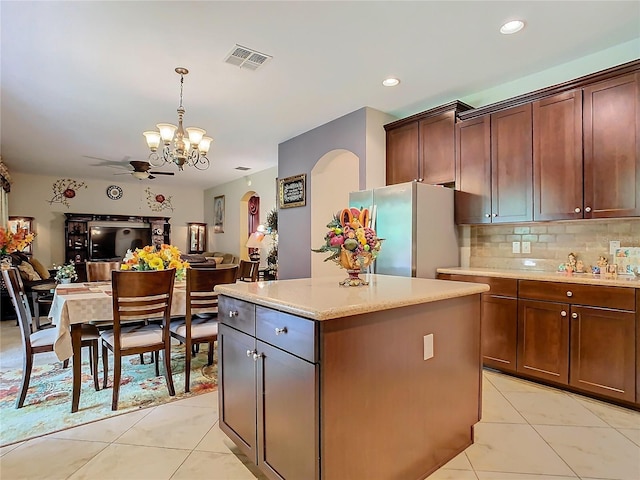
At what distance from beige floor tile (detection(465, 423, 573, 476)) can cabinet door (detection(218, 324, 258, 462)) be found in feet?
3.90

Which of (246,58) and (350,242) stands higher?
(246,58)

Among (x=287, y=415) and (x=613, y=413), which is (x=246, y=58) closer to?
(x=287, y=415)

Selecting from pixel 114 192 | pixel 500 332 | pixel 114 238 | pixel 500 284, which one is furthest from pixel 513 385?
pixel 114 192

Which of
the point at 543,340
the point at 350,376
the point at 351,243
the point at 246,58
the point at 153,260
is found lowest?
the point at 543,340

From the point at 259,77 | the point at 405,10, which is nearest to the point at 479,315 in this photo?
the point at 405,10

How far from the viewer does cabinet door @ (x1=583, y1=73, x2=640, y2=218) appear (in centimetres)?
264

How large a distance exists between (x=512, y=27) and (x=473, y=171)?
1.28 meters

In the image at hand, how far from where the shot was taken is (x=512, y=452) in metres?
2.06

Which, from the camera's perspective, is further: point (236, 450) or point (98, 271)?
point (98, 271)

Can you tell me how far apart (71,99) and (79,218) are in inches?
232

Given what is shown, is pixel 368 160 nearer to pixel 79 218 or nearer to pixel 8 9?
pixel 8 9

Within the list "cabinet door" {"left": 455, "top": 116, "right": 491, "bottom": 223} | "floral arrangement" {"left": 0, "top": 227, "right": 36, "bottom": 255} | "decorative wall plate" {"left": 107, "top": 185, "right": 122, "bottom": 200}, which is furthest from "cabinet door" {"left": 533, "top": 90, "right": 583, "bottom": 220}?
"decorative wall plate" {"left": 107, "top": 185, "right": 122, "bottom": 200}

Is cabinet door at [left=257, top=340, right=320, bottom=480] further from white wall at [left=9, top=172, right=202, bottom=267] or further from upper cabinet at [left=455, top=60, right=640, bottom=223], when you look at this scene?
white wall at [left=9, top=172, right=202, bottom=267]

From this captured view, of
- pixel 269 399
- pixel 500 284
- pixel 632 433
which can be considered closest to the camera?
pixel 269 399
